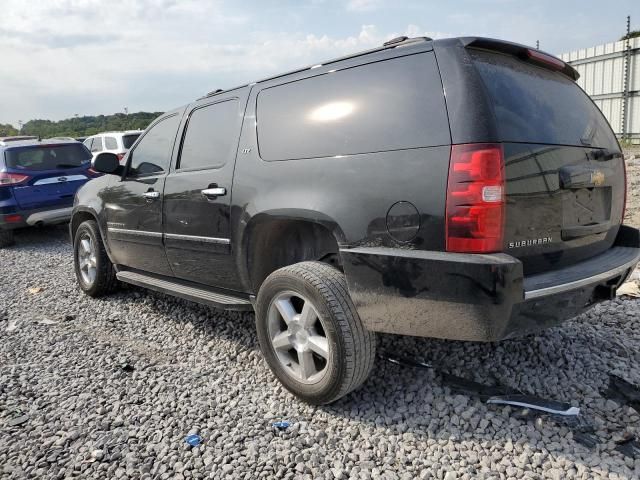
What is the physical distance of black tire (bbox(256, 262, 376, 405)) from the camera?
2506mm

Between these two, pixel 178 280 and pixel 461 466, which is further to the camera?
pixel 178 280

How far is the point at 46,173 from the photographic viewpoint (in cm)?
843

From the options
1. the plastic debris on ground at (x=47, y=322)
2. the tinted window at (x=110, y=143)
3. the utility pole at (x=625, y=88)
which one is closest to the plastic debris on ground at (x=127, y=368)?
the plastic debris on ground at (x=47, y=322)

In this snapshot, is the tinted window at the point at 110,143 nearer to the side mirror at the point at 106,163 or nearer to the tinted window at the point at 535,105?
the side mirror at the point at 106,163

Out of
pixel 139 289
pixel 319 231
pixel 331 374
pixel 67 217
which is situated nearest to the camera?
pixel 331 374

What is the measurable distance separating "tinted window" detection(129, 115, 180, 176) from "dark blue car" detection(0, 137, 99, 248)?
182 inches

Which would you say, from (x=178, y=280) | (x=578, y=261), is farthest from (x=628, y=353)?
(x=178, y=280)

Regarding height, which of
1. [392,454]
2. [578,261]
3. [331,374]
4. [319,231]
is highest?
[319,231]

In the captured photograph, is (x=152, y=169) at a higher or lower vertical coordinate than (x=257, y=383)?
higher

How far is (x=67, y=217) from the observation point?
832cm

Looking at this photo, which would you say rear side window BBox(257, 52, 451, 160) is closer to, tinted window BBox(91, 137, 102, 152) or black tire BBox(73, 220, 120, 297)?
black tire BBox(73, 220, 120, 297)

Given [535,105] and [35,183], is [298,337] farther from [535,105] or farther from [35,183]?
[35,183]

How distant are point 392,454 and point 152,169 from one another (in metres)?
2.93

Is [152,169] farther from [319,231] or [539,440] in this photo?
[539,440]
